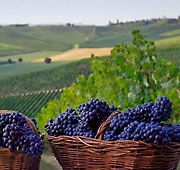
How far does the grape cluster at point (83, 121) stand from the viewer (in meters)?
1.75

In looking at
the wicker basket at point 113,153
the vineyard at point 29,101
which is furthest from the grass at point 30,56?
the wicker basket at point 113,153

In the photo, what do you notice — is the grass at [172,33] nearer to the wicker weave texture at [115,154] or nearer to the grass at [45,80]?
the grass at [45,80]

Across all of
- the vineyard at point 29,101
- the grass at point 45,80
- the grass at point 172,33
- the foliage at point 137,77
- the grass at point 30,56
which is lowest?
the vineyard at point 29,101

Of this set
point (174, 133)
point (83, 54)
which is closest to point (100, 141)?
point (174, 133)

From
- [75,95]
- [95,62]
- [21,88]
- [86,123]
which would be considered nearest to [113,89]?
[95,62]

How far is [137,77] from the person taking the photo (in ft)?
15.3

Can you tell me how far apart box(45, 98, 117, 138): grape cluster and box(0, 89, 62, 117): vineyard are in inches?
995

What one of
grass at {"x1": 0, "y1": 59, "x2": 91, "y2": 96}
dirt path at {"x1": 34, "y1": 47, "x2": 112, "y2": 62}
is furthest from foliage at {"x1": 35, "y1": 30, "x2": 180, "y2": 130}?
dirt path at {"x1": 34, "y1": 47, "x2": 112, "y2": 62}

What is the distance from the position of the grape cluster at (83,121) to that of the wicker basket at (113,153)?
0.07 metres

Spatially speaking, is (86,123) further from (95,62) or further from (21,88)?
(21,88)

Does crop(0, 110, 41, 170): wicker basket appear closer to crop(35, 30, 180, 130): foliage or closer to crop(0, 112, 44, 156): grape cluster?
crop(0, 112, 44, 156): grape cluster

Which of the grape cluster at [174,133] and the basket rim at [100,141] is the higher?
the grape cluster at [174,133]

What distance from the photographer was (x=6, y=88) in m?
36.8

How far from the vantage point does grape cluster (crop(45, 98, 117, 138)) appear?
1.75 meters
